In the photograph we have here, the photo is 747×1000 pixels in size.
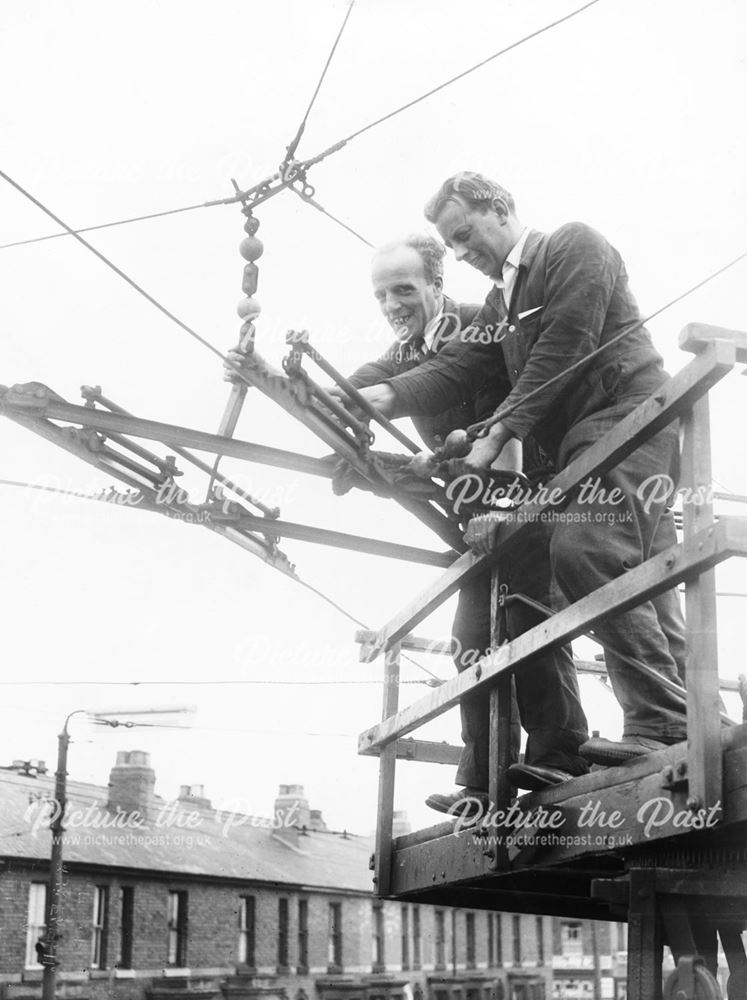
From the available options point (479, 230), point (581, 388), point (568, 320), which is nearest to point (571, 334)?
point (568, 320)

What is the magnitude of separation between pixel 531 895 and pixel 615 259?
2.57 meters

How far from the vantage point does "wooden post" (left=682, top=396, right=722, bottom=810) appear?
3004 millimetres

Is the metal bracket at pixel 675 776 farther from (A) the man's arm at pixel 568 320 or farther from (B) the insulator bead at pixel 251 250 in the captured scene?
(B) the insulator bead at pixel 251 250

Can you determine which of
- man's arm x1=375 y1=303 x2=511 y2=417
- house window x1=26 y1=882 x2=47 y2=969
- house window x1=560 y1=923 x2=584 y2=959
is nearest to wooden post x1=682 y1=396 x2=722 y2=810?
man's arm x1=375 y1=303 x2=511 y2=417

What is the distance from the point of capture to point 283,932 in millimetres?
29891

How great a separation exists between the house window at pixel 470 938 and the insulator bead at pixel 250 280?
33624 millimetres

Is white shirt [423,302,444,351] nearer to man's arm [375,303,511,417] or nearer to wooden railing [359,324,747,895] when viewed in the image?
man's arm [375,303,511,417]

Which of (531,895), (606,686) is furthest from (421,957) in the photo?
(531,895)

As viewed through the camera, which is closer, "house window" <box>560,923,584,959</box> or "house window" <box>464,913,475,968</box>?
"house window" <box>464,913,475,968</box>

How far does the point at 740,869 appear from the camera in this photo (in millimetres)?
3227

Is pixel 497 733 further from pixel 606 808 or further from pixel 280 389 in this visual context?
pixel 280 389

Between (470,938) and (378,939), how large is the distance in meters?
4.50

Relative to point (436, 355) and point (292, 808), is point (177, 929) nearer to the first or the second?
point (292, 808)

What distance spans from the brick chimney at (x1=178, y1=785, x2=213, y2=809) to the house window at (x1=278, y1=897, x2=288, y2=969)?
4203 mm
